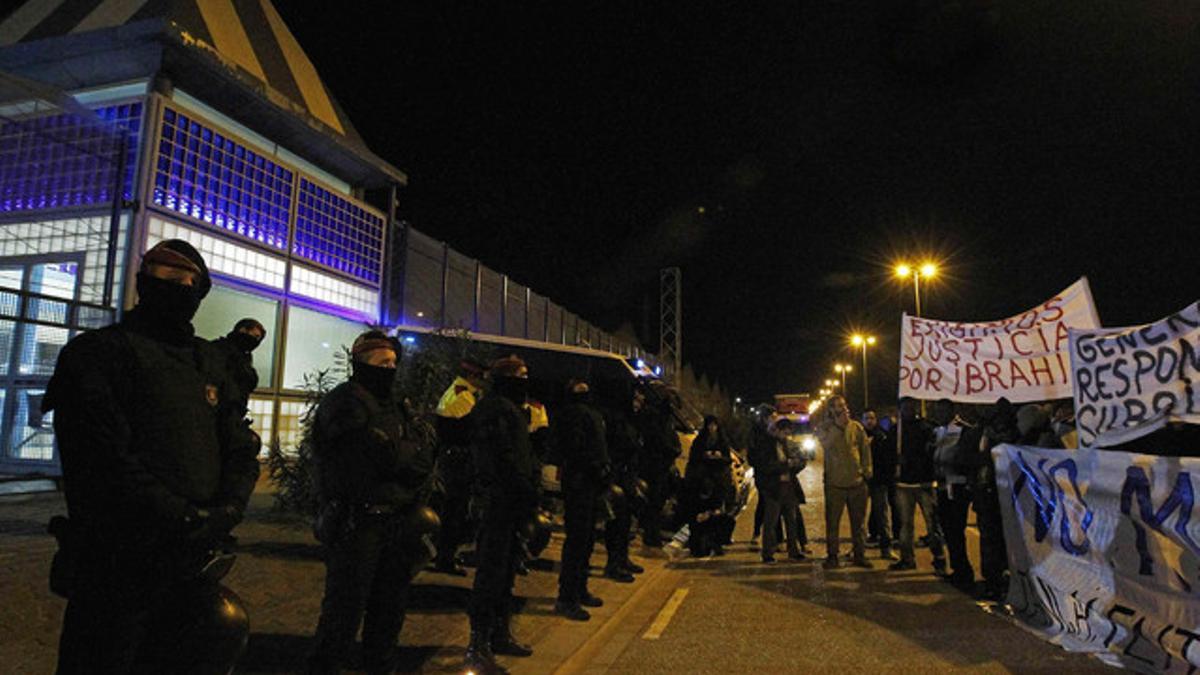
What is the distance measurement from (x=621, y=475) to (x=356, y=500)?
4876mm

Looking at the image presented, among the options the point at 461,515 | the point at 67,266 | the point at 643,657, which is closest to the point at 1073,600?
the point at 643,657

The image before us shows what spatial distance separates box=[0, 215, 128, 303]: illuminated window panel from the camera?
10.0m

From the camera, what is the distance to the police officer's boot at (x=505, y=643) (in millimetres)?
5223

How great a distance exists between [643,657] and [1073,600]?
3176 millimetres

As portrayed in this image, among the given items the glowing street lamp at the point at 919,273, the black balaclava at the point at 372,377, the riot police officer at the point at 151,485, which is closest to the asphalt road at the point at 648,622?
the black balaclava at the point at 372,377

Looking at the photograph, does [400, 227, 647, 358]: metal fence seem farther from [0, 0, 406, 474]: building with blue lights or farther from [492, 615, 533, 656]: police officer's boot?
[492, 615, 533, 656]: police officer's boot

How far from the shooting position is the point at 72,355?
2.39m

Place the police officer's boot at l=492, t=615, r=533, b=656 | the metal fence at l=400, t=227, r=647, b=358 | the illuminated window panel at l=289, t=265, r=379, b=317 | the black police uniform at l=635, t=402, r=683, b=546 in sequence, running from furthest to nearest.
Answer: the metal fence at l=400, t=227, r=647, b=358 → the illuminated window panel at l=289, t=265, r=379, b=317 → the black police uniform at l=635, t=402, r=683, b=546 → the police officer's boot at l=492, t=615, r=533, b=656

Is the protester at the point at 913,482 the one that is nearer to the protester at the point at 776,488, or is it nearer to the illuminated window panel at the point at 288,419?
the protester at the point at 776,488

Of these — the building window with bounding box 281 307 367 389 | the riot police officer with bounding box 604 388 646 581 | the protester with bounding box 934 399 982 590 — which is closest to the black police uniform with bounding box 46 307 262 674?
the riot police officer with bounding box 604 388 646 581

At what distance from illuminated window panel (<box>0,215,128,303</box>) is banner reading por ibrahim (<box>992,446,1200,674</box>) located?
10615 mm

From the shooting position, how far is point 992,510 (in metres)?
7.31

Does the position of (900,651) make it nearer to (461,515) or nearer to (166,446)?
(461,515)

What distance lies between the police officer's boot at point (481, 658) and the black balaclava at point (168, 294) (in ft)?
9.35
